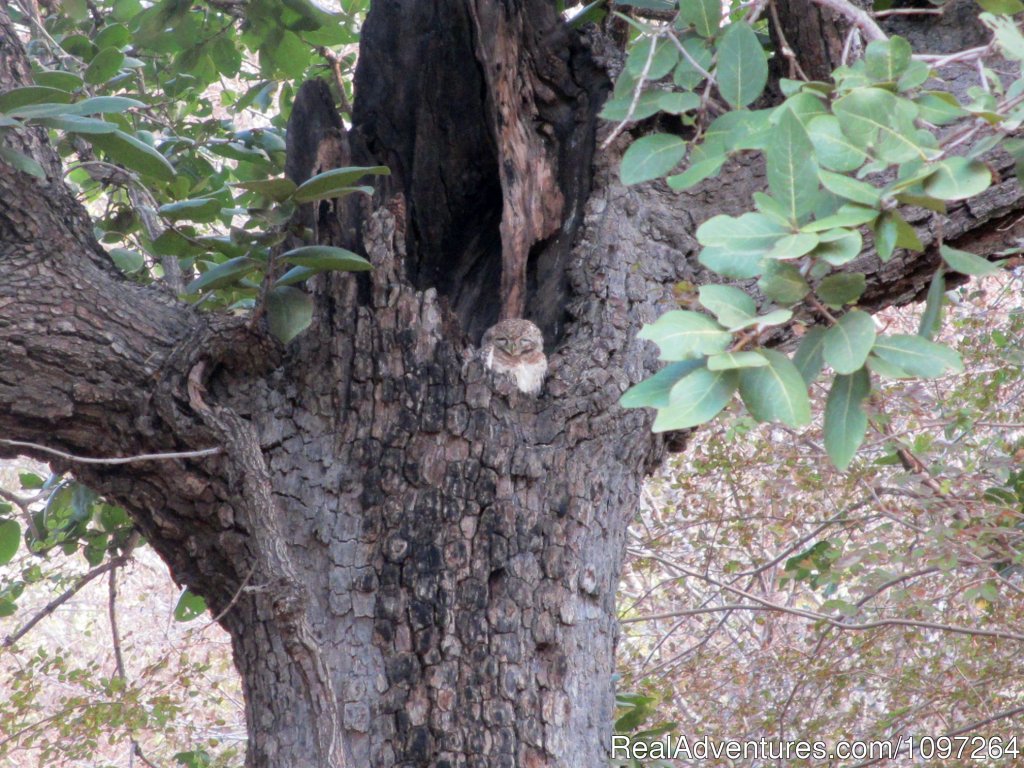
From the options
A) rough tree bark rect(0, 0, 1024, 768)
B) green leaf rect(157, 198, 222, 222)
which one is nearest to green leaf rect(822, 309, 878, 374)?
rough tree bark rect(0, 0, 1024, 768)

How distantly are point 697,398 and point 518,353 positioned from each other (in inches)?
37.2

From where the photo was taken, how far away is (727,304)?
92 centimetres

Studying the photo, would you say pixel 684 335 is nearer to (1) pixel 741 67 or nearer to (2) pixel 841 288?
(2) pixel 841 288

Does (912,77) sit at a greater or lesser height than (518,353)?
greater

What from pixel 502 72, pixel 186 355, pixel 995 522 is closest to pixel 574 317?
pixel 502 72

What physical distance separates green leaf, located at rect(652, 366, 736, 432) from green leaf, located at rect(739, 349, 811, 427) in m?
0.03

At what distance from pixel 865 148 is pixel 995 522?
7.89ft

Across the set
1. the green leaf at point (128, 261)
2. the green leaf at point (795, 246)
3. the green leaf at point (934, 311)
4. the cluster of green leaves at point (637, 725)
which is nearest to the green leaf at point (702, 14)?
the green leaf at point (934, 311)

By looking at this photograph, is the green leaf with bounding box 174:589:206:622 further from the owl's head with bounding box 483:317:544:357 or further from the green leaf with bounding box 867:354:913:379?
the green leaf with bounding box 867:354:913:379

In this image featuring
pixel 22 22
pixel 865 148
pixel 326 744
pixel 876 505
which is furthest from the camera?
pixel 876 505

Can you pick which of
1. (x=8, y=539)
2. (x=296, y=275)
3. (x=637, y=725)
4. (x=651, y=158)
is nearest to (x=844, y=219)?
(x=651, y=158)

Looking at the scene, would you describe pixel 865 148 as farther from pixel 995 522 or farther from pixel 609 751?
pixel 995 522

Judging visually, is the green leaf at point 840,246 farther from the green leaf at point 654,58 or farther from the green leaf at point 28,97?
the green leaf at point 28,97

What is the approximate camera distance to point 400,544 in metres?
1.59
